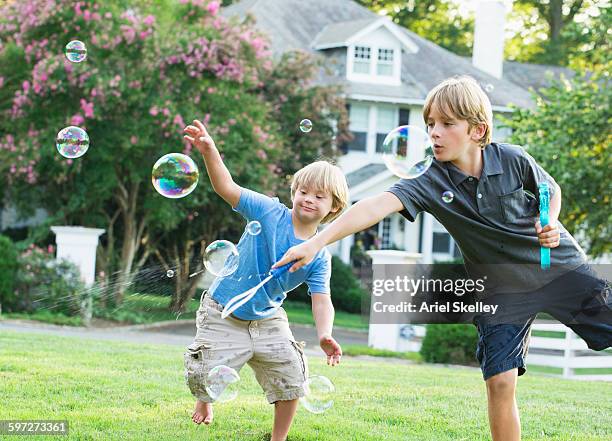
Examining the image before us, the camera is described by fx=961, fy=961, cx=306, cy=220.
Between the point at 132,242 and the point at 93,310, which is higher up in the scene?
the point at 132,242

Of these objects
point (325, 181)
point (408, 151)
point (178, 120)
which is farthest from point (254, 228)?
point (178, 120)

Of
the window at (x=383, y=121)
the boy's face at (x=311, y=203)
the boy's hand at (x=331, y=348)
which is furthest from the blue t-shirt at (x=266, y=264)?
the window at (x=383, y=121)

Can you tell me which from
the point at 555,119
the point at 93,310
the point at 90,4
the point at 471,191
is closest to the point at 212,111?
the point at 90,4

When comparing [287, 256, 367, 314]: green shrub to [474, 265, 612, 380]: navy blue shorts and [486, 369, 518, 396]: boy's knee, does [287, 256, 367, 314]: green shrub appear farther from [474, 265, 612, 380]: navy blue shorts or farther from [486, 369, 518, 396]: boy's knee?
[486, 369, 518, 396]: boy's knee

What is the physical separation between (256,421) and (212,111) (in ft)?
34.4

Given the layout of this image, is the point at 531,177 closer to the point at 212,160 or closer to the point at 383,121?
the point at 212,160

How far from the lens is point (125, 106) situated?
14578 millimetres

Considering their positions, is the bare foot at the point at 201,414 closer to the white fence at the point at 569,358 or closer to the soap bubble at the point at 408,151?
the soap bubble at the point at 408,151

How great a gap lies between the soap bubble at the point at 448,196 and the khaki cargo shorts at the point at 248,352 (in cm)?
111

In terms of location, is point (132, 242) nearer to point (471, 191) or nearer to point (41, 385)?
point (41, 385)

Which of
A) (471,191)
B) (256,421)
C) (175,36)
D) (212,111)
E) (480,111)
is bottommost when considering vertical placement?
(256,421)

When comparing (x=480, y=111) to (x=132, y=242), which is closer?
(x=480, y=111)

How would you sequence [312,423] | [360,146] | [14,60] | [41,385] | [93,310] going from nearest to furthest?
[312,423] → [41,385] → [93,310] → [14,60] → [360,146]

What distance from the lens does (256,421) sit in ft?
17.1
